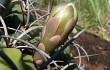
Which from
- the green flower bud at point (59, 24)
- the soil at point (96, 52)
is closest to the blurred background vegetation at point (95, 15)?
the soil at point (96, 52)

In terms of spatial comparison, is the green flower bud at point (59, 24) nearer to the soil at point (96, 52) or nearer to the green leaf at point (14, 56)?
the green leaf at point (14, 56)

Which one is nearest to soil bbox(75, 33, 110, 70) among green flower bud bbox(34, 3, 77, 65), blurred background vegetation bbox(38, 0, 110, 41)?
green flower bud bbox(34, 3, 77, 65)

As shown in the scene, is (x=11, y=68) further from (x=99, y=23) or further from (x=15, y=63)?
(x=99, y=23)

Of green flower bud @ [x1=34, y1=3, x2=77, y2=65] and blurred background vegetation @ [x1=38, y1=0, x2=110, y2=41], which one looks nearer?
green flower bud @ [x1=34, y1=3, x2=77, y2=65]

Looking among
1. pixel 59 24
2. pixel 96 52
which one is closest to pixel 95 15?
pixel 96 52

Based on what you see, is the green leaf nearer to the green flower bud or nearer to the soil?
the green flower bud

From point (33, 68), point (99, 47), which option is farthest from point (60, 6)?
point (99, 47)
